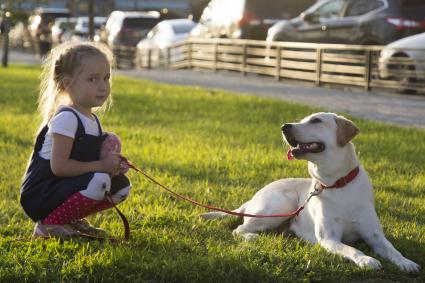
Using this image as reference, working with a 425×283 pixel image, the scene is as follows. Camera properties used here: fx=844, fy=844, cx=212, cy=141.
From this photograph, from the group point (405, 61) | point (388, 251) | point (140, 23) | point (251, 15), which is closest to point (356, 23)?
point (405, 61)

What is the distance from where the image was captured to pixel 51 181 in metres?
5.12

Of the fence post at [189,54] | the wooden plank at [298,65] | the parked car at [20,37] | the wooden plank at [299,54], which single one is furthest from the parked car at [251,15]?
the parked car at [20,37]

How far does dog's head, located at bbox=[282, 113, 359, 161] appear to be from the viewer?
519 centimetres

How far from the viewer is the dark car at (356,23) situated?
16922mm

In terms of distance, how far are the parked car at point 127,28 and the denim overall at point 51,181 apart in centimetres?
2580

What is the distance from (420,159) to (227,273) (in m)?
4.72

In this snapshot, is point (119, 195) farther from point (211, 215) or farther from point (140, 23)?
point (140, 23)

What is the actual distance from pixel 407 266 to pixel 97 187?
1850 mm

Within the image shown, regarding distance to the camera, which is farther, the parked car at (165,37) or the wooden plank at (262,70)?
the parked car at (165,37)

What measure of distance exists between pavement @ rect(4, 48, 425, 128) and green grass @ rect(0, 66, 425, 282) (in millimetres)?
1021

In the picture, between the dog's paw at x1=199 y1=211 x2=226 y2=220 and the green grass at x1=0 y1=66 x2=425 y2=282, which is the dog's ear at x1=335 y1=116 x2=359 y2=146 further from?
the dog's paw at x1=199 y1=211 x2=226 y2=220

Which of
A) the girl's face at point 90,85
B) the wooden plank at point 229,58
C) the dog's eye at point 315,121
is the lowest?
the wooden plank at point 229,58

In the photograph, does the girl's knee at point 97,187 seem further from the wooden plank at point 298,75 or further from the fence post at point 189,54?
the fence post at point 189,54

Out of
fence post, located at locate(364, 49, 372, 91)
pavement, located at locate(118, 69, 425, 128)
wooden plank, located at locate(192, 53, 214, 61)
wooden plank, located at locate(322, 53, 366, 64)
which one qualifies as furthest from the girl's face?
wooden plank, located at locate(192, 53, 214, 61)
